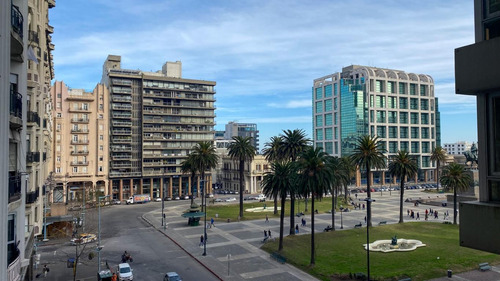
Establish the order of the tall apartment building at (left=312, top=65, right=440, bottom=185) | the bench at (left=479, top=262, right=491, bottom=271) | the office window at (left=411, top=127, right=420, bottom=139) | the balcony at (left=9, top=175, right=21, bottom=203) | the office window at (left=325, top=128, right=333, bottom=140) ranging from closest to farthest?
the balcony at (left=9, top=175, right=21, bottom=203), the bench at (left=479, top=262, right=491, bottom=271), the tall apartment building at (left=312, top=65, right=440, bottom=185), the office window at (left=325, top=128, right=333, bottom=140), the office window at (left=411, top=127, right=420, bottom=139)

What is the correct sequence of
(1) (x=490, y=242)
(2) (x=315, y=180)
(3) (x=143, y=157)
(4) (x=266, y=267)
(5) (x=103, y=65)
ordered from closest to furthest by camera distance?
(1) (x=490, y=242)
(4) (x=266, y=267)
(2) (x=315, y=180)
(3) (x=143, y=157)
(5) (x=103, y=65)

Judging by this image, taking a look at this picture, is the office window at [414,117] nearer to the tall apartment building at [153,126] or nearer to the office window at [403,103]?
the office window at [403,103]

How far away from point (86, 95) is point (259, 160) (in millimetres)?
57779

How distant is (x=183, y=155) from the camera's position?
375ft

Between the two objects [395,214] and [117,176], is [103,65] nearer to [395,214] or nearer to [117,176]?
[117,176]

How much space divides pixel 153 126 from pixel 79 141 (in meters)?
21.9

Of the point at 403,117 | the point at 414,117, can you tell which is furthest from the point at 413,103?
the point at 403,117

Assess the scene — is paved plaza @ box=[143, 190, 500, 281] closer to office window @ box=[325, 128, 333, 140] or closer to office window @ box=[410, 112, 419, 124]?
office window @ box=[325, 128, 333, 140]

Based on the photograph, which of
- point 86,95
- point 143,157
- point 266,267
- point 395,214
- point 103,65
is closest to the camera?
point 266,267

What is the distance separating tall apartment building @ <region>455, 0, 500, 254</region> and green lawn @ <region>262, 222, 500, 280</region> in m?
26.8

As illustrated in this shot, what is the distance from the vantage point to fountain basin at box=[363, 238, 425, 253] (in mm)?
43688

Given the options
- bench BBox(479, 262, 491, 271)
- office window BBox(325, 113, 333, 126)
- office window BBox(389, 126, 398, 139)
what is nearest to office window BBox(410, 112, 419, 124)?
office window BBox(389, 126, 398, 139)

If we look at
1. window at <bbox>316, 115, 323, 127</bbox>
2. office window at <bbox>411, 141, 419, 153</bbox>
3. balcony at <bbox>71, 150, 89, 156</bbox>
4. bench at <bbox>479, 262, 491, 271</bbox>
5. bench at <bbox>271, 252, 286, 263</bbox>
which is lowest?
bench at <bbox>271, 252, 286, 263</bbox>

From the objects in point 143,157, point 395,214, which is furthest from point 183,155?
point 395,214
